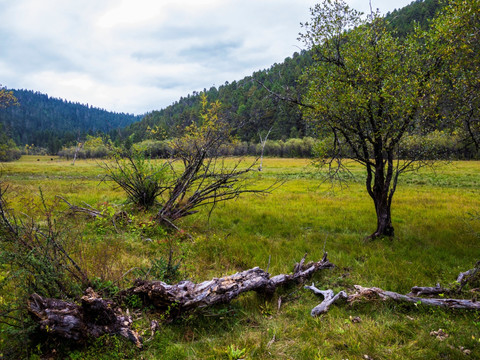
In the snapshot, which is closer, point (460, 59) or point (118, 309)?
point (118, 309)

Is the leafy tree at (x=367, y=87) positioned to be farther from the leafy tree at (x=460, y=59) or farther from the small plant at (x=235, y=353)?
the small plant at (x=235, y=353)

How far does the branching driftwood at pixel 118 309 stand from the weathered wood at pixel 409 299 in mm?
1412

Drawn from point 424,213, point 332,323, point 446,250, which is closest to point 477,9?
point 446,250

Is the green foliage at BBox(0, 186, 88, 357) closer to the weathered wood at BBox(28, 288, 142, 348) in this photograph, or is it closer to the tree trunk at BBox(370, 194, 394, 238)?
the weathered wood at BBox(28, 288, 142, 348)

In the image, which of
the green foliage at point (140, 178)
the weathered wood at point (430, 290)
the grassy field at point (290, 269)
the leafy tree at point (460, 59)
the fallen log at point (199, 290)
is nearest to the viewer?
the grassy field at point (290, 269)

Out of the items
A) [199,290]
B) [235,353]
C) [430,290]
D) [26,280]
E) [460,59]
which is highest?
[460,59]

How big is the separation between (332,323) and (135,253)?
5404mm

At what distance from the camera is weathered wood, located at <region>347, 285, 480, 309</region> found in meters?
4.47

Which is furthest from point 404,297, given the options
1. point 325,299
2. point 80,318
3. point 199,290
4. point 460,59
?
point 460,59

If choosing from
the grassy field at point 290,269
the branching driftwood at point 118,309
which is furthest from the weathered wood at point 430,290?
the branching driftwood at point 118,309

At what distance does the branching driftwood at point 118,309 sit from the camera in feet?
10.5

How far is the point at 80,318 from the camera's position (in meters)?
3.34

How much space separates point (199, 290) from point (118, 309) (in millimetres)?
1300

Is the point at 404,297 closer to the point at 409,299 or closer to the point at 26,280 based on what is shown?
the point at 409,299
